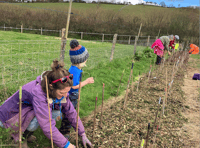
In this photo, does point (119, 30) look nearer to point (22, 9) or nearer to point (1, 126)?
point (22, 9)


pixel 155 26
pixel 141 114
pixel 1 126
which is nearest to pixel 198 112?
pixel 141 114

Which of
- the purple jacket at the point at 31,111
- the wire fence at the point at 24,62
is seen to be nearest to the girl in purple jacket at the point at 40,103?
the purple jacket at the point at 31,111

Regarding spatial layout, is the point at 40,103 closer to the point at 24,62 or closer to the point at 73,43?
the point at 73,43

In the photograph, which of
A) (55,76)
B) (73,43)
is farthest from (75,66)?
(55,76)

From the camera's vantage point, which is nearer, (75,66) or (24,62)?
(75,66)

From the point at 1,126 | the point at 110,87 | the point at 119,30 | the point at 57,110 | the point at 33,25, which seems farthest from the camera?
the point at 119,30

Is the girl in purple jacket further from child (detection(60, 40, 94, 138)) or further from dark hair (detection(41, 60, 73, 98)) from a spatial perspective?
child (detection(60, 40, 94, 138))

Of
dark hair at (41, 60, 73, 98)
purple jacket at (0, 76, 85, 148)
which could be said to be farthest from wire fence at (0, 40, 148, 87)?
dark hair at (41, 60, 73, 98)

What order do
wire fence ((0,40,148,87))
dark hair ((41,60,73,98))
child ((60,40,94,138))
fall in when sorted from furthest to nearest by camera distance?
wire fence ((0,40,148,87))
child ((60,40,94,138))
dark hair ((41,60,73,98))

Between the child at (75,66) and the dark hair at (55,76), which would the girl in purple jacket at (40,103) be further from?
the child at (75,66)

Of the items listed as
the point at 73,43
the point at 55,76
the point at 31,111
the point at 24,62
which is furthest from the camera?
the point at 24,62

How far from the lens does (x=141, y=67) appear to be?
6.79 metres

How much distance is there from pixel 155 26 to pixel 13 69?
23.8 metres

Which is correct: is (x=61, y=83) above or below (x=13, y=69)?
above
